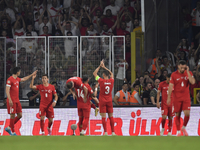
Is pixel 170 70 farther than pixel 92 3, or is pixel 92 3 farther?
pixel 92 3

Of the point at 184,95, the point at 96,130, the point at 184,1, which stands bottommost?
the point at 96,130

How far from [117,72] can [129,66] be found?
137cm

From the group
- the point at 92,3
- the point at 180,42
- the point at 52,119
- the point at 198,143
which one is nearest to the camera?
the point at 198,143

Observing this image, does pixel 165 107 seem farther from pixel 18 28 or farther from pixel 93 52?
pixel 18 28

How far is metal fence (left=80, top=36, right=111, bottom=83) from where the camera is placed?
39.0 ft

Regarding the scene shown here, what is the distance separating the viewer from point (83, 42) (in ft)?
39.0

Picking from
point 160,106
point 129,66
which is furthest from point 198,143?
point 129,66

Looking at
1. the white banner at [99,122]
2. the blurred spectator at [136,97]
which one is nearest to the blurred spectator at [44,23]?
the white banner at [99,122]

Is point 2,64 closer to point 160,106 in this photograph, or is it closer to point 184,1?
point 160,106

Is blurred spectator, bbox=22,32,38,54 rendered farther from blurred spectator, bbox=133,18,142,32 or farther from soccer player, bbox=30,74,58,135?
blurred spectator, bbox=133,18,142,32

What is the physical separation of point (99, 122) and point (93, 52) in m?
2.32

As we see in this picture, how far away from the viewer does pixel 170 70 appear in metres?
12.9

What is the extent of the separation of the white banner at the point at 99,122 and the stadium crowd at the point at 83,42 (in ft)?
1.52

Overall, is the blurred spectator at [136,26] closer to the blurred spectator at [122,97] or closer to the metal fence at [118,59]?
the metal fence at [118,59]
